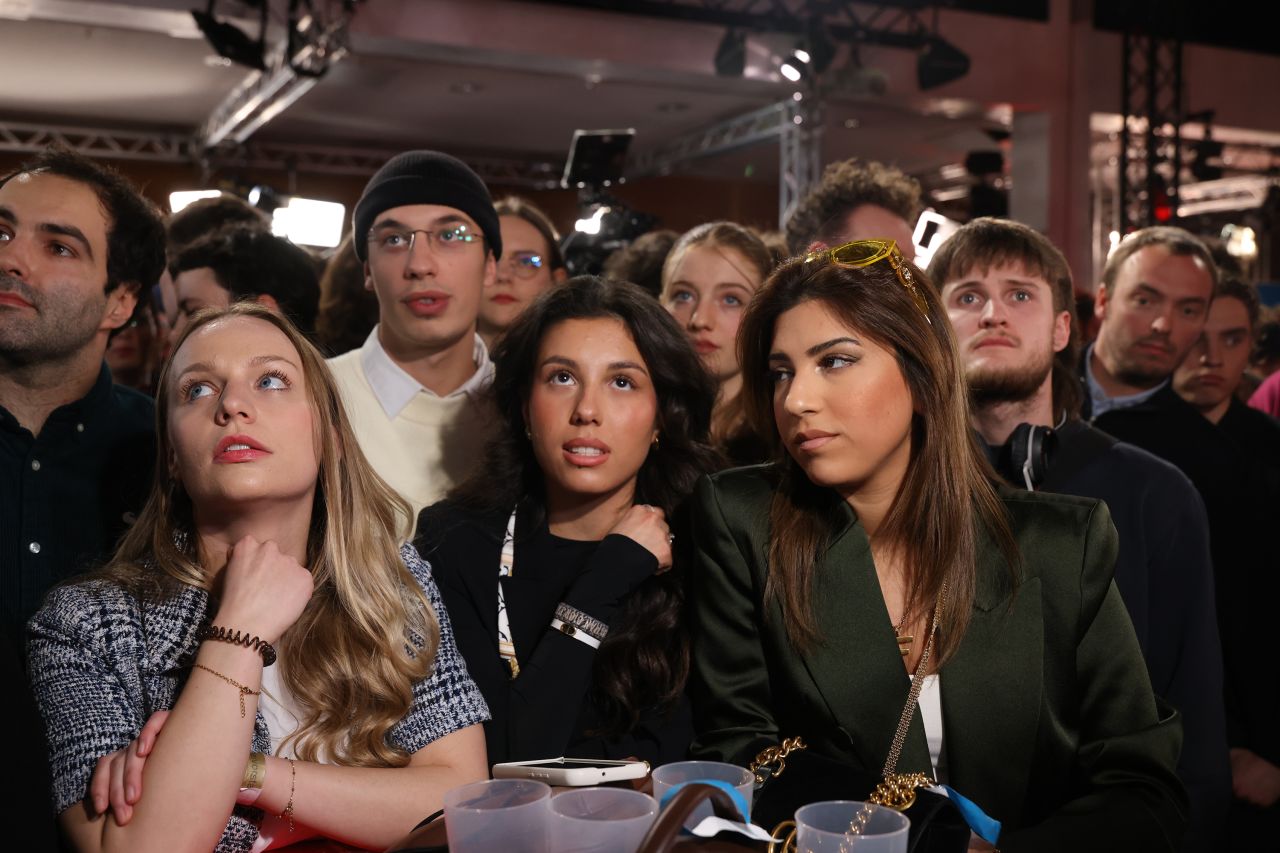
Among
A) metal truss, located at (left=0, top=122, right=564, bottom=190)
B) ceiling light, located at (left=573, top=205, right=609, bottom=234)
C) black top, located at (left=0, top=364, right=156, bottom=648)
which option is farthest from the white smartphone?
metal truss, located at (left=0, top=122, right=564, bottom=190)

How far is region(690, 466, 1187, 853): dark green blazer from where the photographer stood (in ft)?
6.30

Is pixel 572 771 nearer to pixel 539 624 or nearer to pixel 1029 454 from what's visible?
pixel 539 624

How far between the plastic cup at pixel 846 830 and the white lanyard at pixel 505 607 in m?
1.11

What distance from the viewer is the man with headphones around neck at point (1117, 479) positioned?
249 centimetres

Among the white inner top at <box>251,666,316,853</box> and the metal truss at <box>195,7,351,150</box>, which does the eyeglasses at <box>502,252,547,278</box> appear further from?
the metal truss at <box>195,7,351,150</box>

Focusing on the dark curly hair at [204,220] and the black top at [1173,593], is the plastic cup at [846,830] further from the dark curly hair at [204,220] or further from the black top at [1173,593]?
the dark curly hair at [204,220]

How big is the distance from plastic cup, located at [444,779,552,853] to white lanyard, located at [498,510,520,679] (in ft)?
3.21

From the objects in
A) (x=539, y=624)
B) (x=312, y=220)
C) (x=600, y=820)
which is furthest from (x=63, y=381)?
(x=312, y=220)

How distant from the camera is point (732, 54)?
9.93 m

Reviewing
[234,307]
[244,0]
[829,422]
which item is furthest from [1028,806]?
[244,0]

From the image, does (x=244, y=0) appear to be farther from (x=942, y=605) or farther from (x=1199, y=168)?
(x=1199, y=168)

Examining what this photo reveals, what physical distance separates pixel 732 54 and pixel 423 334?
7544 mm

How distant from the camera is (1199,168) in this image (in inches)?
480

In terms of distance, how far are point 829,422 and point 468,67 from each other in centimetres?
989
